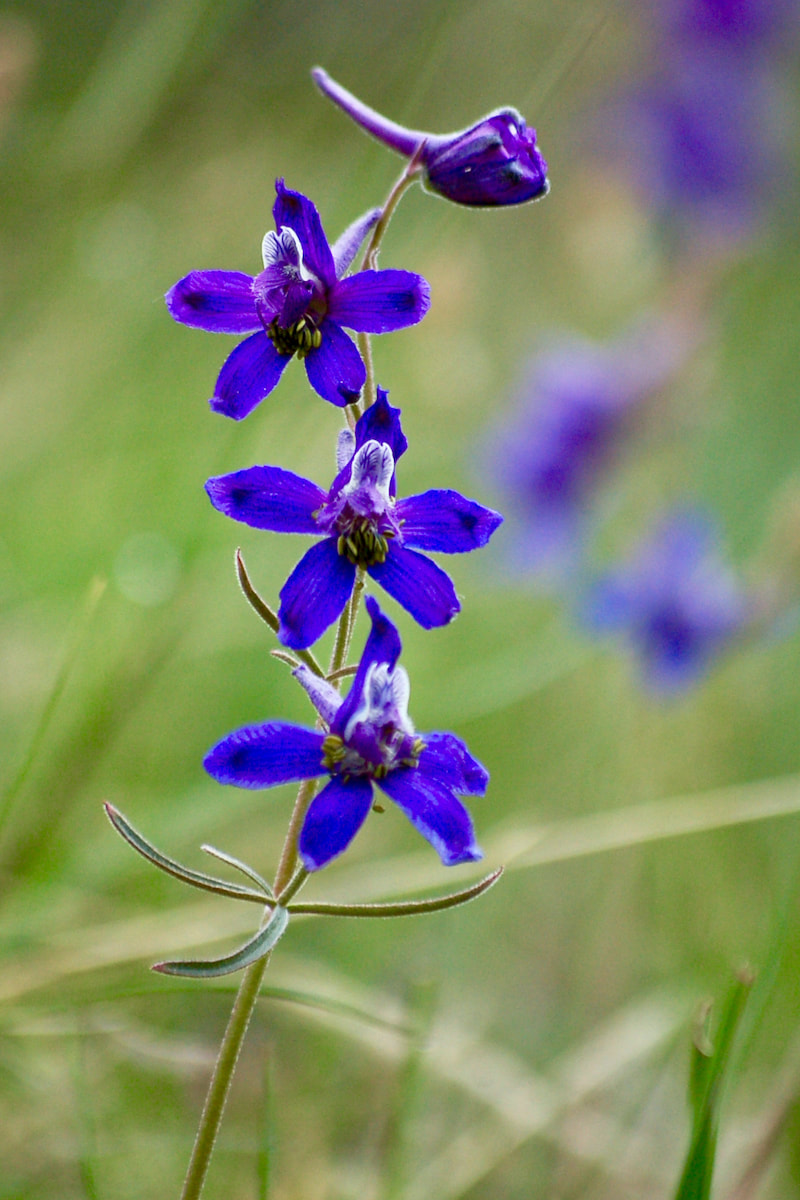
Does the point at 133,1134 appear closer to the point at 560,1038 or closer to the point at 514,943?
the point at 560,1038

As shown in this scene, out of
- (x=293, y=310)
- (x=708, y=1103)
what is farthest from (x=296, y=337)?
(x=708, y=1103)

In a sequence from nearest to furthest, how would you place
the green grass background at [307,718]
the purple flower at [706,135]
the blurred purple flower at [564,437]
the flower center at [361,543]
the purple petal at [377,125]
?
the flower center at [361,543], the purple petal at [377,125], the green grass background at [307,718], the blurred purple flower at [564,437], the purple flower at [706,135]

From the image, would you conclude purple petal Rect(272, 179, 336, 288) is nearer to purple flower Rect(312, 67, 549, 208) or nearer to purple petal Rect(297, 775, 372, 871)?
purple flower Rect(312, 67, 549, 208)

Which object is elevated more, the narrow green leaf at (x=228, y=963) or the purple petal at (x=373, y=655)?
the purple petal at (x=373, y=655)

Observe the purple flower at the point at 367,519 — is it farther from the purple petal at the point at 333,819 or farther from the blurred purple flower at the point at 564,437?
the blurred purple flower at the point at 564,437

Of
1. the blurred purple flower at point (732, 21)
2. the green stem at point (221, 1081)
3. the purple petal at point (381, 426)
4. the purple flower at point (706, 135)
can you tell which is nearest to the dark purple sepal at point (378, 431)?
the purple petal at point (381, 426)

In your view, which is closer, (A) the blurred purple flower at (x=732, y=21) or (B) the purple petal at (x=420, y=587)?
(B) the purple petal at (x=420, y=587)
